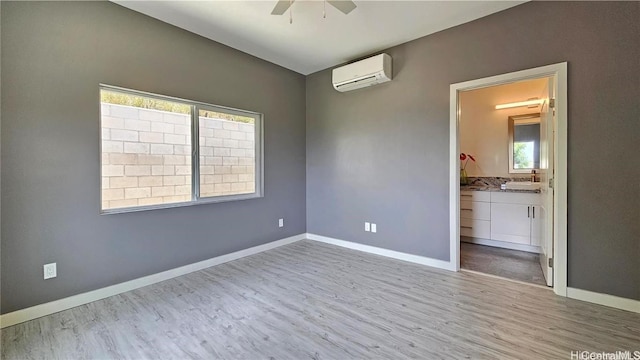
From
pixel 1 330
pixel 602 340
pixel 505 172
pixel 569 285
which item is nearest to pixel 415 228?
pixel 569 285

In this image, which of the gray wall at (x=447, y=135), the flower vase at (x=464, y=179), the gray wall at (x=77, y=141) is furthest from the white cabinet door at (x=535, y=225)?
the gray wall at (x=77, y=141)

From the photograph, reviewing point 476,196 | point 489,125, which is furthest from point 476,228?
point 489,125

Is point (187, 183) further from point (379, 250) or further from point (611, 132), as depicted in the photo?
point (611, 132)

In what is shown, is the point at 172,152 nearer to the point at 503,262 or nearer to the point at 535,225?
the point at 503,262

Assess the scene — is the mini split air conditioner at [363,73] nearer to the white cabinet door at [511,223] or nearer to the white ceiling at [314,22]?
the white ceiling at [314,22]

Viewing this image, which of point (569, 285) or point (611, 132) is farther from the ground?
point (611, 132)

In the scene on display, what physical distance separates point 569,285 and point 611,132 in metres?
1.38

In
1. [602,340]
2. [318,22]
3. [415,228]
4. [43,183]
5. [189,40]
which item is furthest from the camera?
[415,228]

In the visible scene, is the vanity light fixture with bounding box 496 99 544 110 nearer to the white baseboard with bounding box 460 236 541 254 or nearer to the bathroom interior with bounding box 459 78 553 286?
the bathroom interior with bounding box 459 78 553 286

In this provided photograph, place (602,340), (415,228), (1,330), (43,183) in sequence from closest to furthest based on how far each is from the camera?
(602,340) → (1,330) → (43,183) → (415,228)

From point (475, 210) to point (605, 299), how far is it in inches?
78.8

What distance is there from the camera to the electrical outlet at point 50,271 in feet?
7.27

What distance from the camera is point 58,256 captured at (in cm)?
227

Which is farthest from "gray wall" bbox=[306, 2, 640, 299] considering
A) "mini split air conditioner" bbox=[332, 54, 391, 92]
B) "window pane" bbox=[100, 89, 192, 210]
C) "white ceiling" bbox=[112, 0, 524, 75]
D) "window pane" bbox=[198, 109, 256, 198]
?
"window pane" bbox=[100, 89, 192, 210]
